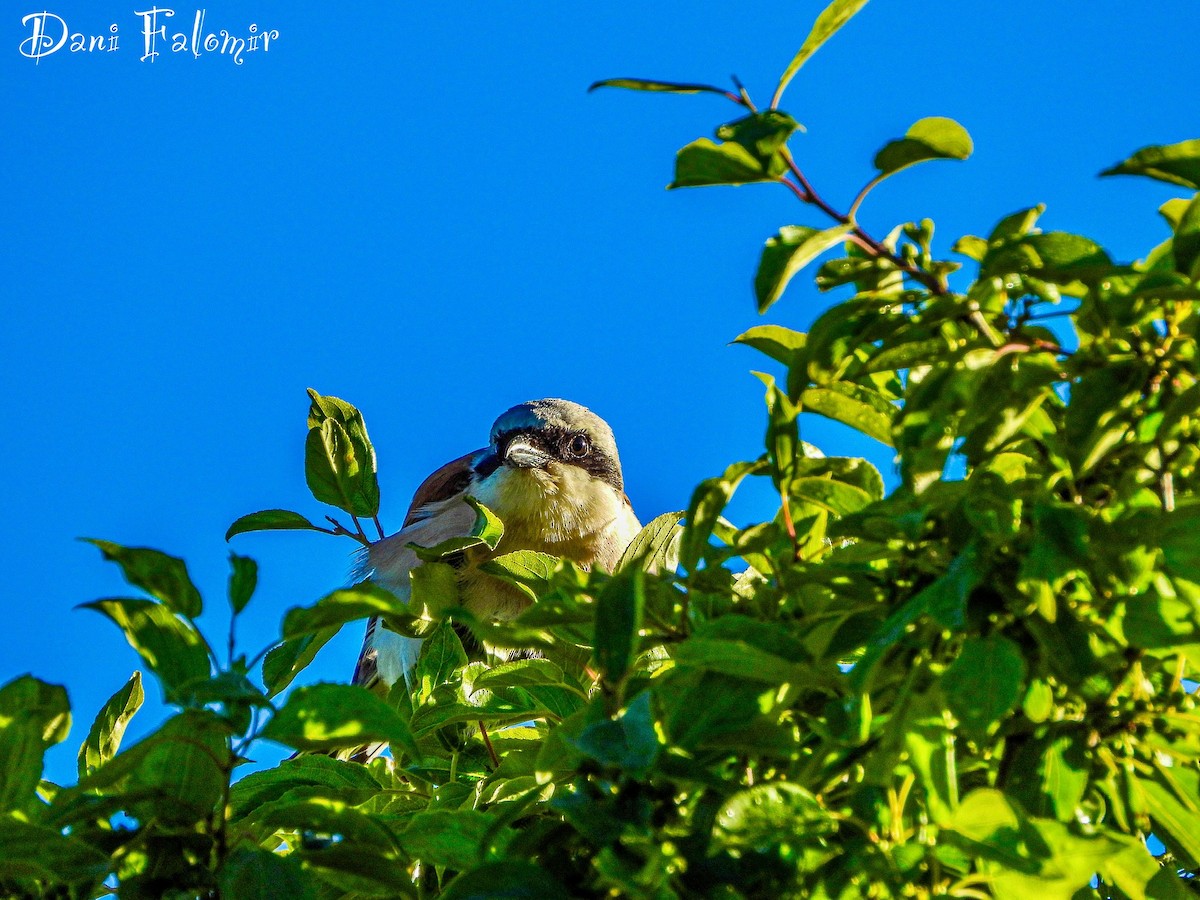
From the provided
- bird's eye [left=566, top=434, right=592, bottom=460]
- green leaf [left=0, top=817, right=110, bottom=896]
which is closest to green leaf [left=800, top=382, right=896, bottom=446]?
green leaf [left=0, top=817, right=110, bottom=896]

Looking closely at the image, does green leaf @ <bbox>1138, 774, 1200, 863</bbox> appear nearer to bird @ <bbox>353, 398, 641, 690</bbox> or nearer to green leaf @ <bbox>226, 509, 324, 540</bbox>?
green leaf @ <bbox>226, 509, 324, 540</bbox>

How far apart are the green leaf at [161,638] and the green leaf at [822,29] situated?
2.97 ft

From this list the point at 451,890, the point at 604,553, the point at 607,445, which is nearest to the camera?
the point at 451,890

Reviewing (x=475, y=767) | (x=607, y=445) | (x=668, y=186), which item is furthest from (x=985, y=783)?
(x=607, y=445)

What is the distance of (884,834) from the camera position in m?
1.19

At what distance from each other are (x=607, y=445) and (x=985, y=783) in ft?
16.0

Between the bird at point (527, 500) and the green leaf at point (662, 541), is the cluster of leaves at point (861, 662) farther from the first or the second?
the bird at point (527, 500)

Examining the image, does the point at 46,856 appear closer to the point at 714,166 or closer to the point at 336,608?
the point at 336,608

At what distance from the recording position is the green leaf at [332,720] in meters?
1.29

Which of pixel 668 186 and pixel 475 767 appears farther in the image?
pixel 475 767

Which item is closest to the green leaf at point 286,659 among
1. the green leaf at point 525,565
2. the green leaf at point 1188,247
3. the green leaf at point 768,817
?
the green leaf at point 525,565

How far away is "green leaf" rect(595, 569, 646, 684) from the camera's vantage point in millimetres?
1196

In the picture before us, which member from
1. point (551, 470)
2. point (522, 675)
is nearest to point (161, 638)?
point (522, 675)

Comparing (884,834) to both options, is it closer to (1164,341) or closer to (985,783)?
(985,783)
